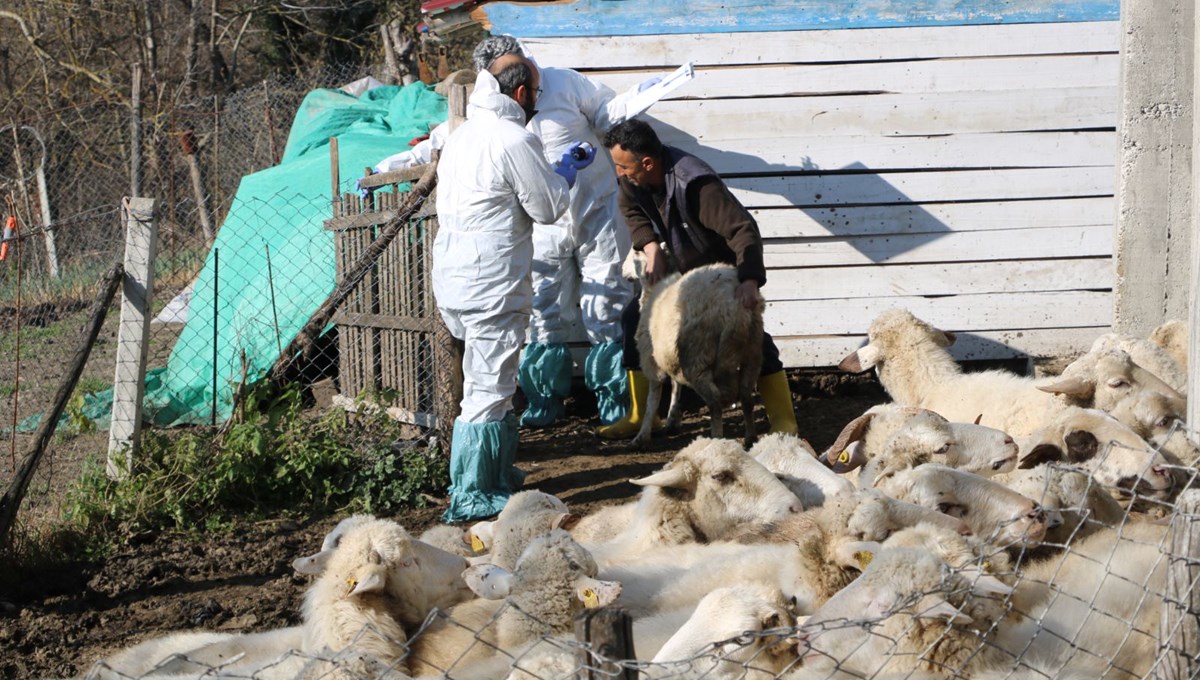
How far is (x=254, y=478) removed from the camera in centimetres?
652

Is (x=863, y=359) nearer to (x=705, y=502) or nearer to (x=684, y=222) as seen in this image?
(x=684, y=222)

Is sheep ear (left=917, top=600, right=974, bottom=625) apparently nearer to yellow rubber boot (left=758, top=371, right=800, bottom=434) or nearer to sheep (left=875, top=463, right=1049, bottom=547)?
sheep (left=875, top=463, right=1049, bottom=547)

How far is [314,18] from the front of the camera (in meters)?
19.0

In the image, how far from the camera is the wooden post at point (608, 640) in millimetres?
2369

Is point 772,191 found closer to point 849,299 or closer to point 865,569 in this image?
point 849,299

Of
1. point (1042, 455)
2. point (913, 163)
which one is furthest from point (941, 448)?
point (913, 163)

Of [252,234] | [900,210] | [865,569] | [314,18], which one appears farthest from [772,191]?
[314,18]

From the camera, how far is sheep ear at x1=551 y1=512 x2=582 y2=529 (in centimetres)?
419

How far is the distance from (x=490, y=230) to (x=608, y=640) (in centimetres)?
381

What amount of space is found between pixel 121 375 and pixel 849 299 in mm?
4576

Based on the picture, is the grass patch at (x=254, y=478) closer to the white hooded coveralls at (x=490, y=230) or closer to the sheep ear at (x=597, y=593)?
the white hooded coveralls at (x=490, y=230)

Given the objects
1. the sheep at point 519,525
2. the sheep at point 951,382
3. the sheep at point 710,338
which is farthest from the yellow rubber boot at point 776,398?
the sheep at point 519,525

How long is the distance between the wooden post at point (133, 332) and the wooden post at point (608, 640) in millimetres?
4420

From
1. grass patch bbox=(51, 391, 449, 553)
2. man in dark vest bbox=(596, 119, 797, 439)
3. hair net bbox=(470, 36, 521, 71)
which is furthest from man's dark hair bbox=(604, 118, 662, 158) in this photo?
grass patch bbox=(51, 391, 449, 553)
